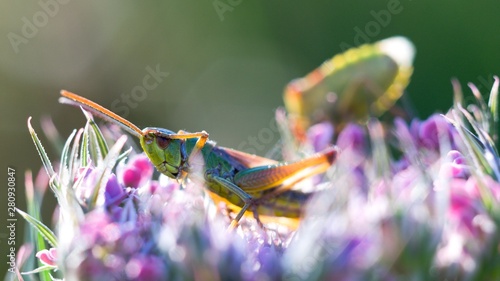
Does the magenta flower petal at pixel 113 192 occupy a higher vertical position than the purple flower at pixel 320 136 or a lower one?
higher

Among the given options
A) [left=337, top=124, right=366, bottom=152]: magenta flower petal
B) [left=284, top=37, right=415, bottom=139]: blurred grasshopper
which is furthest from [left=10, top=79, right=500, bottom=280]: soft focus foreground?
[left=284, top=37, right=415, bottom=139]: blurred grasshopper

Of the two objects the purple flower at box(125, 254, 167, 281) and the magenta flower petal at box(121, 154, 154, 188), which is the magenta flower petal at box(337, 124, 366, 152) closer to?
the magenta flower petal at box(121, 154, 154, 188)

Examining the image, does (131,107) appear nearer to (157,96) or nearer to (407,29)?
(157,96)

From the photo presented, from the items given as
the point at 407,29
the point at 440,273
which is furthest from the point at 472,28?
the point at 440,273

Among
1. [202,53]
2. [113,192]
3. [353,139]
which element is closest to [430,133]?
[353,139]

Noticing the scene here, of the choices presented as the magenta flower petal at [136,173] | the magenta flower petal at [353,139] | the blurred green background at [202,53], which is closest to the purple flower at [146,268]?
the magenta flower petal at [136,173]

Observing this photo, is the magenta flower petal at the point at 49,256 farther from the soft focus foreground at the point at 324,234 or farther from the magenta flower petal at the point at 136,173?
the magenta flower petal at the point at 136,173

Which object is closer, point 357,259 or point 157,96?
point 357,259
